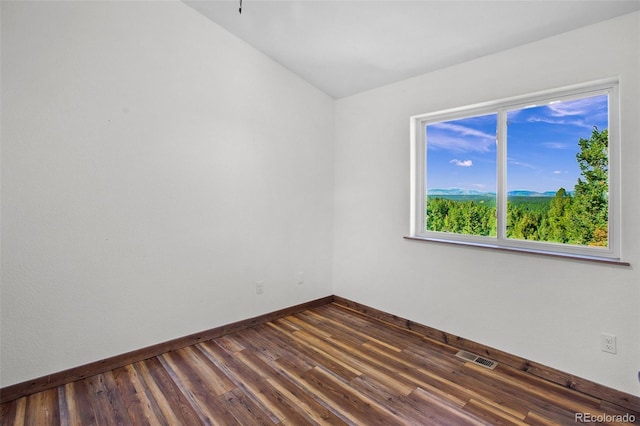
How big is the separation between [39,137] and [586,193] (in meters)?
3.73

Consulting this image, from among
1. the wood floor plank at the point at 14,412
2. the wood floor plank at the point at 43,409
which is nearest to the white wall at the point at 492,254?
the wood floor plank at the point at 43,409

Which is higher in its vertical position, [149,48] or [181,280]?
[149,48]

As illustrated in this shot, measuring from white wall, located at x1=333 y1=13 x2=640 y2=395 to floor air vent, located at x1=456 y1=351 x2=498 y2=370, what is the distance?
0.46 feet

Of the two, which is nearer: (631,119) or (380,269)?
(631,119)

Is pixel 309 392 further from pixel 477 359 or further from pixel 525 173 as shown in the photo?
pixel 525 173

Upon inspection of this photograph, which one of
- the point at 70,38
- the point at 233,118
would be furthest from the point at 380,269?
the point at 70,38

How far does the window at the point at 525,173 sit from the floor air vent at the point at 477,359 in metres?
0.91

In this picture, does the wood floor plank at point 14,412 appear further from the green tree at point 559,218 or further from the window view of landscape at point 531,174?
the green tree at point 559,218

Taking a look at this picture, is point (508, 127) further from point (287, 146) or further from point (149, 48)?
point (149, 48)

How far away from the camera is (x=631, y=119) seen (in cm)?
195

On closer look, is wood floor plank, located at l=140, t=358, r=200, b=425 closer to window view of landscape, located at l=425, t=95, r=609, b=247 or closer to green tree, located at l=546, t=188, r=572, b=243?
window view of landscape, located at l=425, t=95, r=609, b=247

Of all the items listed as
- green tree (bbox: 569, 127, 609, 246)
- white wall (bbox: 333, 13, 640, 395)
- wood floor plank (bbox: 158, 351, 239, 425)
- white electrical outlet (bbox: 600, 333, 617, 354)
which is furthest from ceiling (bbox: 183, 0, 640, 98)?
wood floor plank (bbox: 158, 351, 239, 425)

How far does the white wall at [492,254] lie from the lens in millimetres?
1968

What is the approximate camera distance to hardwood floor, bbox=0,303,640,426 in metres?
1.87
